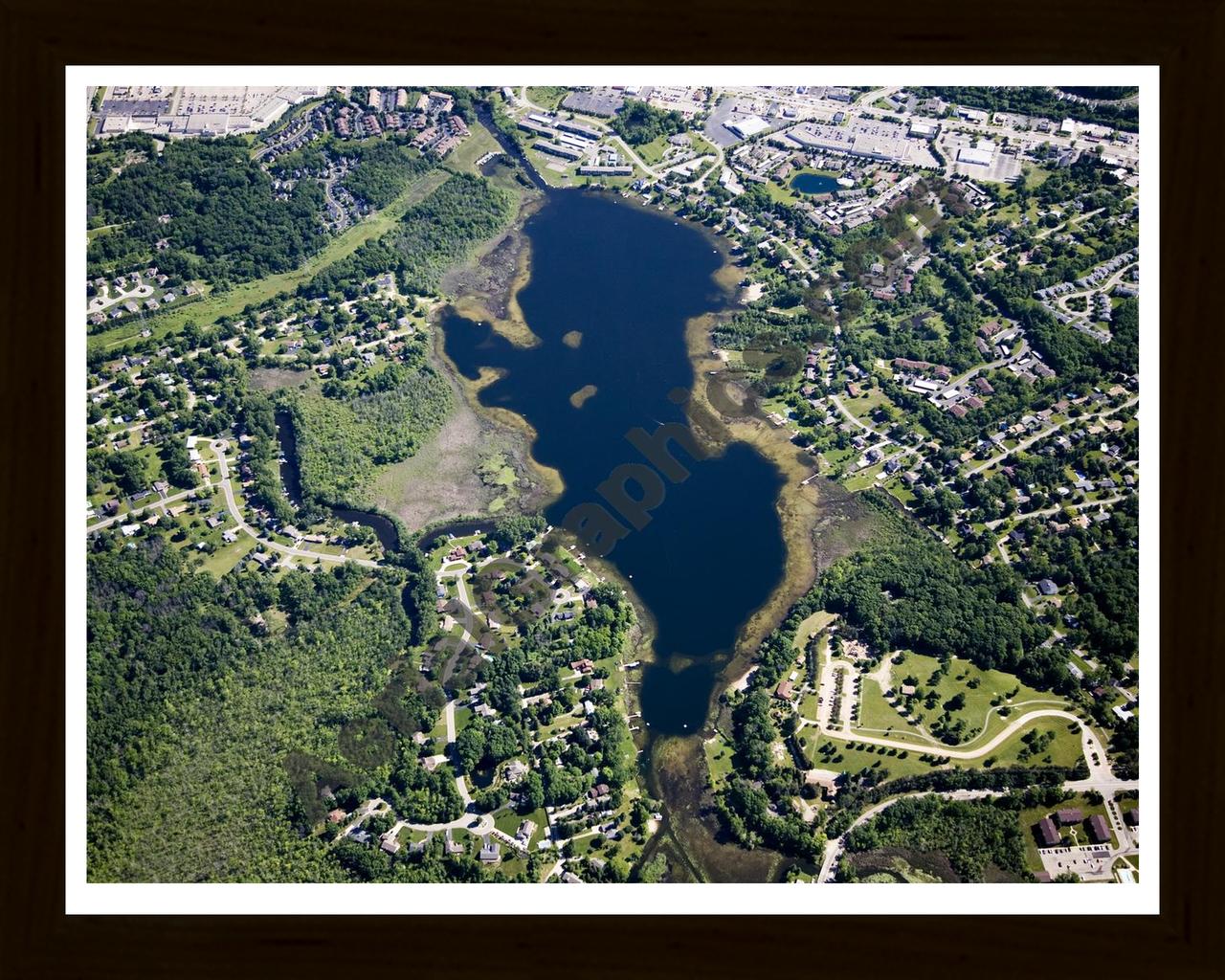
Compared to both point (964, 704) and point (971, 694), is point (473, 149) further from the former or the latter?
point (964, 704)

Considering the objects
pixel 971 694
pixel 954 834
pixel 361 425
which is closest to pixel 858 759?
pixel 954 834

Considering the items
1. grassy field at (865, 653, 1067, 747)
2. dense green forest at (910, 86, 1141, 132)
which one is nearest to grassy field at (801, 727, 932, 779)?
grassy field at (865, 653, 1067, 747)

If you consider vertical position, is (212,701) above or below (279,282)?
below

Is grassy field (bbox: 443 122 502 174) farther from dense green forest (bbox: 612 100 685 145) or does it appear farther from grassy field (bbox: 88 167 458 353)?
dense green forest (bbox: 612 100 685 145)

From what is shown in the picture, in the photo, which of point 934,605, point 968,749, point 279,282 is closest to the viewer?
point 968,749
